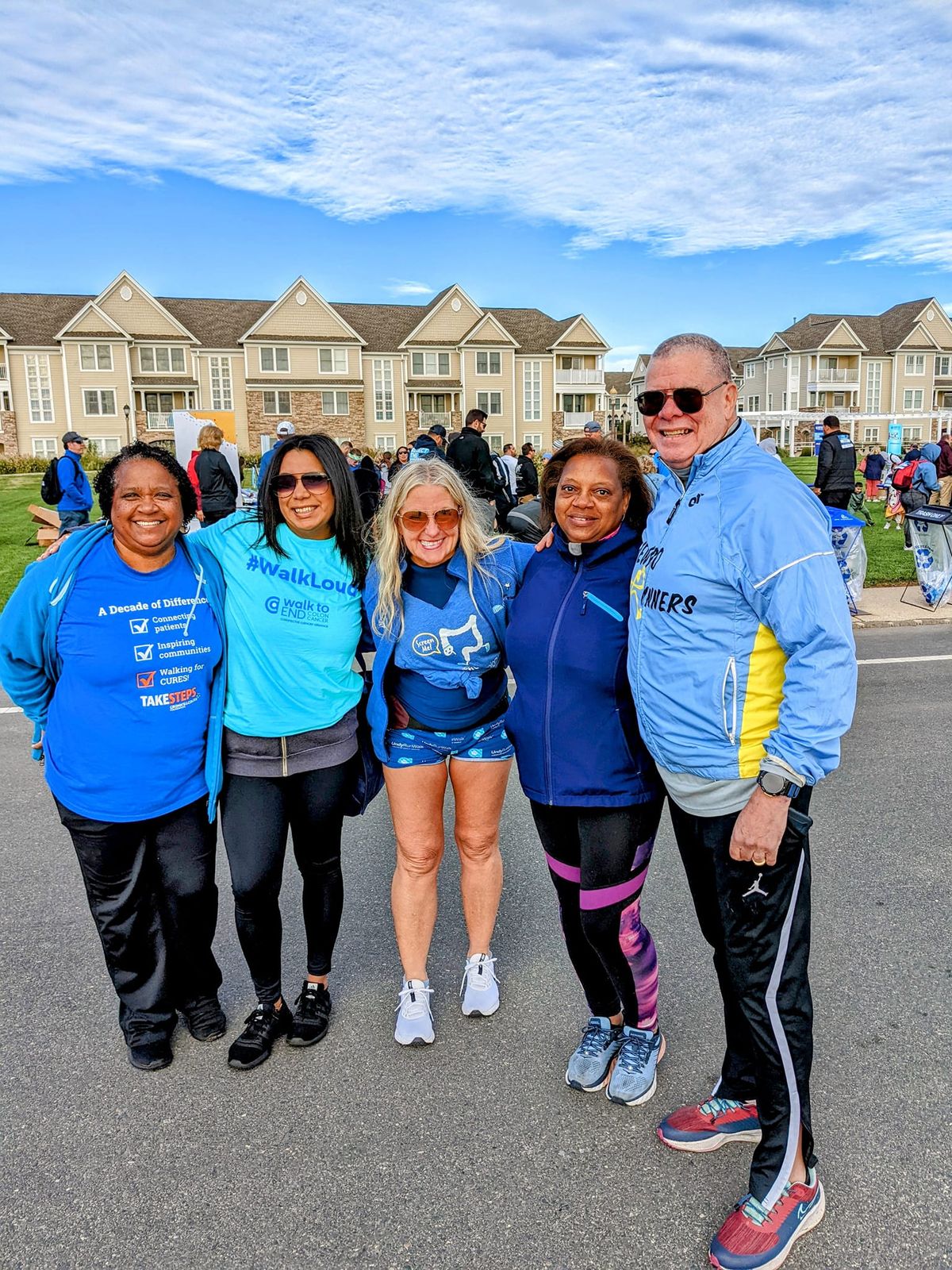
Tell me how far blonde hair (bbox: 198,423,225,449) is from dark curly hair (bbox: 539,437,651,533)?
9.64 meters

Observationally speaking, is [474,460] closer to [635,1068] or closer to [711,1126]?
[635,1068]

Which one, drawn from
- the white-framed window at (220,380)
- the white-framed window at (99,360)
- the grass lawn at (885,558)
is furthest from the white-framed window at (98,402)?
the grass lawn at (885,558)

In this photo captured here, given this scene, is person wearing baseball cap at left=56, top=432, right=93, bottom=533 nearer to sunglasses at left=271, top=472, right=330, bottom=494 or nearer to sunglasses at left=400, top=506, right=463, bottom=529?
sunglasses at left=271, top=472, right=330, bottom=494

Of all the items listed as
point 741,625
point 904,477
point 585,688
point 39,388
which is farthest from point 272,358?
point 741,625

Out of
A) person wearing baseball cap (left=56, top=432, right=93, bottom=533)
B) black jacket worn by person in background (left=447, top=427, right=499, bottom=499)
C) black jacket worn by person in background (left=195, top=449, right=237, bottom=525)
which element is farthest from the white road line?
person wearing baseball cap (left=56, top=432, right=93, bottom=533)

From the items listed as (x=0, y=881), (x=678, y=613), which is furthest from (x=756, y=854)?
(x=0, y=881)

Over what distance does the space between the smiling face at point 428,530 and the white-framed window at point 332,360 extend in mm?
51025

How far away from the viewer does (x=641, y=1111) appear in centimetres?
273

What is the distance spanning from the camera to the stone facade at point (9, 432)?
159ft

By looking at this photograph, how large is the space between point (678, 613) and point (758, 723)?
327 mm

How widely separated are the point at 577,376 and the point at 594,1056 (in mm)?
55754

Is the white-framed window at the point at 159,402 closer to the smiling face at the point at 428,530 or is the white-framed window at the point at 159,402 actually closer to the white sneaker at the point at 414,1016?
the smiling face at the point at 428,530

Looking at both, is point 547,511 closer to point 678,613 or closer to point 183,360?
point 678,613

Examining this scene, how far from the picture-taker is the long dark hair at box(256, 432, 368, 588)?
9.78ft
